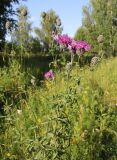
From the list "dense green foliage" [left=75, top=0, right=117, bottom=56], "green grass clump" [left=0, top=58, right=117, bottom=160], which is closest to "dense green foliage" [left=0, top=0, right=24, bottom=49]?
"green grass clump" [left=0, top=58, right=117, bottom=160]

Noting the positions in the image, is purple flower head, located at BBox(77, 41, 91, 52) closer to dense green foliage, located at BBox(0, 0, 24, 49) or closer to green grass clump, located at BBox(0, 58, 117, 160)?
green grass clump, located at BBox(0, 58, 117, 160)

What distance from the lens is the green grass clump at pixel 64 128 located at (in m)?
3.53

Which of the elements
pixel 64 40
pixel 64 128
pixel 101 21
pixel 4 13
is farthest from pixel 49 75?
pixel 101 21

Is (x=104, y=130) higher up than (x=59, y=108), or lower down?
lower down

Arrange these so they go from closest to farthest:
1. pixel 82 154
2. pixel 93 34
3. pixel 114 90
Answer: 1. pixel 82 154
2. pixel 114 90
3. pixel 93 34

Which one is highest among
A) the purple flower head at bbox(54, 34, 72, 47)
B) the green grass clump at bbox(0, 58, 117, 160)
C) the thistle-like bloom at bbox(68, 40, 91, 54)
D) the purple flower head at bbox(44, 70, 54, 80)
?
the purple flower head at bbox(54, 34, 72, 47)

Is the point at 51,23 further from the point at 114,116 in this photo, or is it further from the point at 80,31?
the point at 80,31

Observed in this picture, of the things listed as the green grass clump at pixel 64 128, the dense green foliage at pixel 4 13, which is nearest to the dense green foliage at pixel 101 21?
the dense green foliage at pixel 4 13

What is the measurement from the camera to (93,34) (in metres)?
37.3

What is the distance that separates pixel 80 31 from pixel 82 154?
146 feet

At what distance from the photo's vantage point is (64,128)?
3.64 m

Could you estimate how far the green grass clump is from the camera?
353cm

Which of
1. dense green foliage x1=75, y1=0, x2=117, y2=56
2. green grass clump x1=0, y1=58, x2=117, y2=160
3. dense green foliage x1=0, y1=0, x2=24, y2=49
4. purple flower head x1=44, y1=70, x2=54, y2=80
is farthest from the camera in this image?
dense green foliage x1=75, y1=0, x2=117, y2=56

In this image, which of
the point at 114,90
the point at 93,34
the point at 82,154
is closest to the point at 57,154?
the point at 82,154
